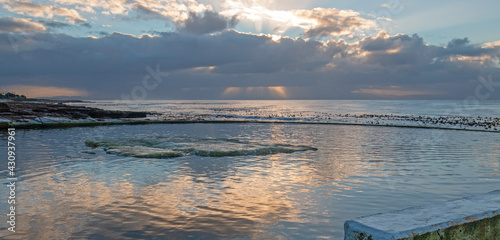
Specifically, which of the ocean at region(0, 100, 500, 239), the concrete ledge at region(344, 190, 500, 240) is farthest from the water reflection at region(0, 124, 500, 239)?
the concrete ledge at region(344, 190, 500, 240)

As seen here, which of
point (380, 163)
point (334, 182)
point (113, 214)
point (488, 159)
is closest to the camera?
point (113, 214)

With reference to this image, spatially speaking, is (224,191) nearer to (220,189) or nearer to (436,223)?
(220,189)

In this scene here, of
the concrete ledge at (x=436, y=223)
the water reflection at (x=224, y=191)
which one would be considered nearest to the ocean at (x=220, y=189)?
the water reflection at (x=224, y=191)

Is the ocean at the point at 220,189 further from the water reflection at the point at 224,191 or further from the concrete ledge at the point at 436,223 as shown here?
the concrete ledge at the point at 436,223

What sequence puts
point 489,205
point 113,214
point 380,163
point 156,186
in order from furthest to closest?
point 380,163
point 156,186
point 113,214
point 489,205

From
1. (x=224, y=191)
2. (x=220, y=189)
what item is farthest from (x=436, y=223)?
(x=220, y=189)

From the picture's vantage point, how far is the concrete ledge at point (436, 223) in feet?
14.0

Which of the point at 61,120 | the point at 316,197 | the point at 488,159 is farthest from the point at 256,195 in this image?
the point at 61,120

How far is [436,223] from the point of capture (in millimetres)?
4512

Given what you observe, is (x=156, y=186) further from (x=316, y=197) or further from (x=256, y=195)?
(x=316, y=197)

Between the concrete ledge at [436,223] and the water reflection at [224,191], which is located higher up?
the concrete ledge at [436,223]

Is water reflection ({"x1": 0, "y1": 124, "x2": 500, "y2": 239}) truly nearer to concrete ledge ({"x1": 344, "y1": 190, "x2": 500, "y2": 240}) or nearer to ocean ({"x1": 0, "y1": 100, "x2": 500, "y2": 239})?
ocean ({"x1": 0, "y1": 100, "x2": 500, "y2": 239})

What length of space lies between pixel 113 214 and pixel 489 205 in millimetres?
9169

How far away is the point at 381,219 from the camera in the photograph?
4625 mm
